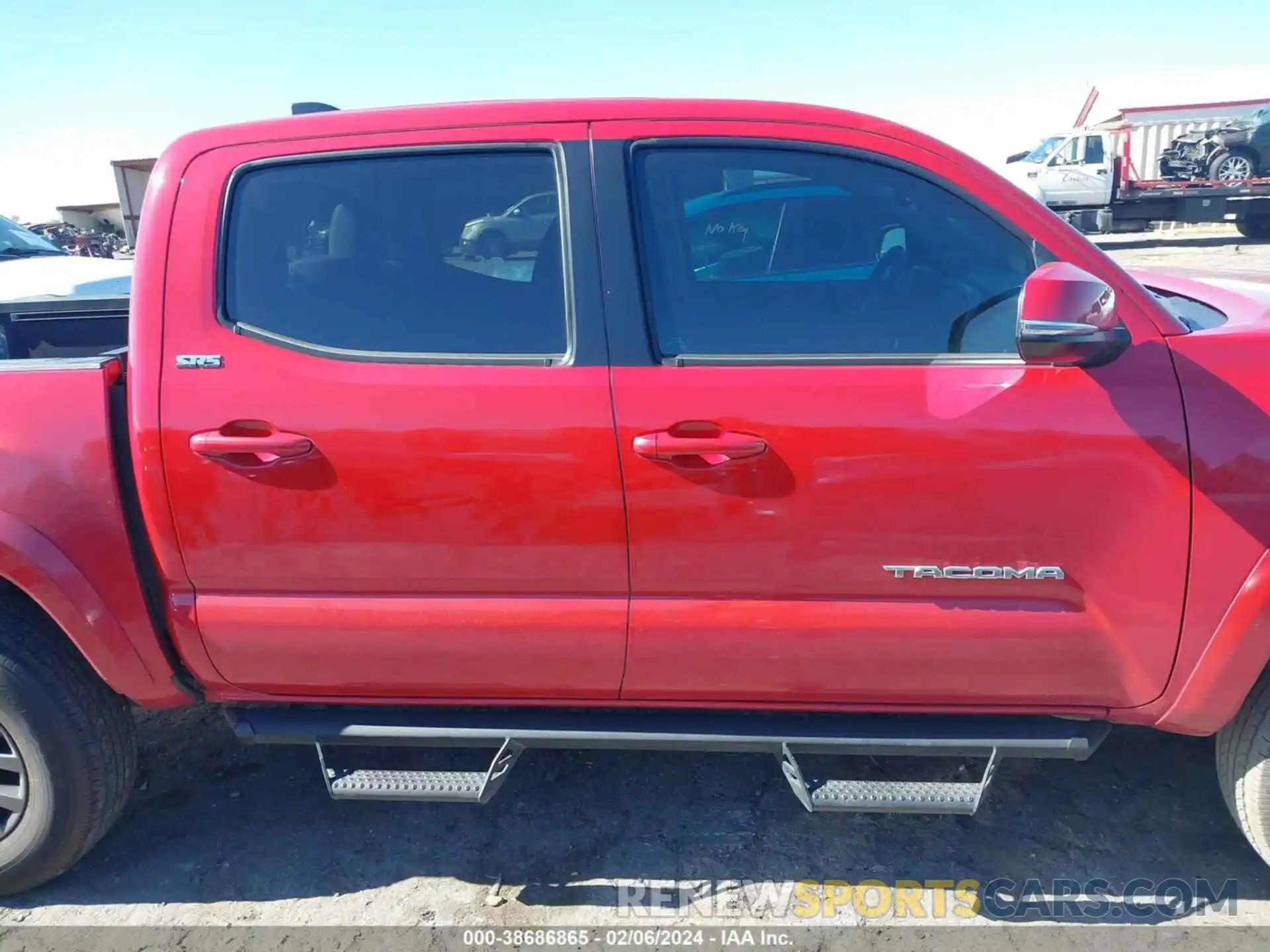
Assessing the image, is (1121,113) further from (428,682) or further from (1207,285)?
(428,682)

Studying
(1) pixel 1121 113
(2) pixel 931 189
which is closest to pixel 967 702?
(2) pixel 931 189

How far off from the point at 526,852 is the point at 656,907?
17.2 inches

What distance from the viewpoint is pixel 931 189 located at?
2.10m

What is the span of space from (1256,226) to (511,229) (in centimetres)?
1926

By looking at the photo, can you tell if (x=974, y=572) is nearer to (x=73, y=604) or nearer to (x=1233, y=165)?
(x=73, y=604)

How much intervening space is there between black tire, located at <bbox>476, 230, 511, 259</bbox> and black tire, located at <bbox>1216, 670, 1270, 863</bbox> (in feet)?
7.02

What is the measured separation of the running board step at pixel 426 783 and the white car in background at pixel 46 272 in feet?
13.7

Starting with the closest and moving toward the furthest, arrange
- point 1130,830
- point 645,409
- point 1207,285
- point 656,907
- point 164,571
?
point 645,409, point 164,571, point 656,907, point 1130,830, point 1207,285

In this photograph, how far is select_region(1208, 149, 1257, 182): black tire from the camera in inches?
642

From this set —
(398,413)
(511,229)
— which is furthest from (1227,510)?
(398,413)

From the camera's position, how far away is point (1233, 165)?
16453 millimetres

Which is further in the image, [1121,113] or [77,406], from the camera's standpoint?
[1121,113]

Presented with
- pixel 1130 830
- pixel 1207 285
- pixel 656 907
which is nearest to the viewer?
pixel 656 907

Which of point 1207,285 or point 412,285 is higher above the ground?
point 412,285
